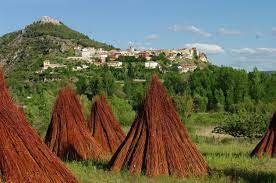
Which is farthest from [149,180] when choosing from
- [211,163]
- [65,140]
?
[65,140]

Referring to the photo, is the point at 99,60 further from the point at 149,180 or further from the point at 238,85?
the point at 149,180

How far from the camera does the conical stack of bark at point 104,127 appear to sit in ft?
41.3

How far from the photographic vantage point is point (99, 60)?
104 m

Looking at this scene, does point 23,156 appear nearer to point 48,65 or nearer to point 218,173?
point 218,173

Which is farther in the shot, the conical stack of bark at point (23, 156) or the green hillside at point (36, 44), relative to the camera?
the green hillside at point (36, 44)

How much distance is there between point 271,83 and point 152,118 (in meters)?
47.1

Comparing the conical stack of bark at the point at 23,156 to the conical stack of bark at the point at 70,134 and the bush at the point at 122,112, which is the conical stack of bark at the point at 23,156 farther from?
the bush at the point at 122,112

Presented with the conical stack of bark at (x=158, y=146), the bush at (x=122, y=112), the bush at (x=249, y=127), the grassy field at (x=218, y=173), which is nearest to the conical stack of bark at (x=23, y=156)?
the grassy field at (x=218, y=173)

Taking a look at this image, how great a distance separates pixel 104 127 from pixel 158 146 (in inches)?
171

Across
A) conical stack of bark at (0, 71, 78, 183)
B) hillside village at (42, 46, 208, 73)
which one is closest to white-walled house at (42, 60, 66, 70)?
hillside village at (42, 46, 208, 73)

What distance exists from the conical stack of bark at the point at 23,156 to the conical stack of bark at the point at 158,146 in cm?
282

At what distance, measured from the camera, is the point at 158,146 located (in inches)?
342

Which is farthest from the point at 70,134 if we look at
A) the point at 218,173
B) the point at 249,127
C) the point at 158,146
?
the point at 249,127

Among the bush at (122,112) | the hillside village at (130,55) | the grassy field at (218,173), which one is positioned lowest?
the bush at (122,112)
